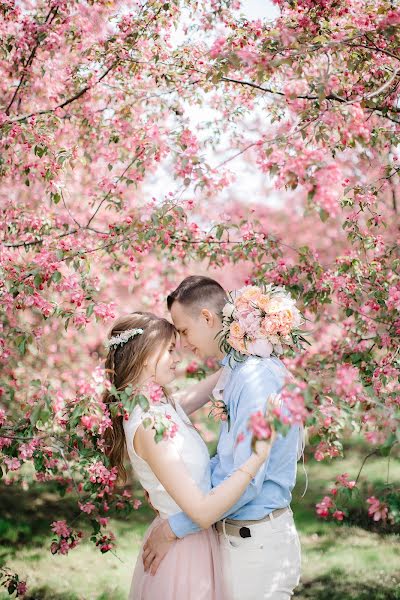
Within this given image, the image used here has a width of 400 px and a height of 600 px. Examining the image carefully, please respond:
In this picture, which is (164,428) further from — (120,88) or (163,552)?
(120,88)

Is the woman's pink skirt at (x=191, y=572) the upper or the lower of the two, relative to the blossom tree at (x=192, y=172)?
lower

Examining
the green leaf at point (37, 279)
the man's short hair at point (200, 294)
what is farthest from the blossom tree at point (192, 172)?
the man's short hair at point (200, 294)

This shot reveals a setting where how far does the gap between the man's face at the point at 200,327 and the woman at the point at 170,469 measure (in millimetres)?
99

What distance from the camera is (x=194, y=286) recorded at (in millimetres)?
3123

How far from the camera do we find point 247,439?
100 inches

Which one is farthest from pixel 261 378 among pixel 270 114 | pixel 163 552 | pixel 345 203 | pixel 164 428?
pixel 270 114

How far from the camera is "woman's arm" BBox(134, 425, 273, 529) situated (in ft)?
7.95

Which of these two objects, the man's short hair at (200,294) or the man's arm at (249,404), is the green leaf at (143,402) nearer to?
the man's arm at (249,404)

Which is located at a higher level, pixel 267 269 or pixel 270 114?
pixel 270 114

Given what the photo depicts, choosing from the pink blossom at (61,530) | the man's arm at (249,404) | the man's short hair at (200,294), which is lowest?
the pink blossom at (61,530)

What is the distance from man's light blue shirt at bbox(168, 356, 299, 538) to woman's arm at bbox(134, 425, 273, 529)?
0.45 feet

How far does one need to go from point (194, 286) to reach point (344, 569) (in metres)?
3.32

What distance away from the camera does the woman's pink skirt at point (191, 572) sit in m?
2.78

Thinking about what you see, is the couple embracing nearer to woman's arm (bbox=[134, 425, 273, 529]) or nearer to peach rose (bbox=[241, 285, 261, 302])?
woman's arm (bbox=[134, 425, 273, 529])
